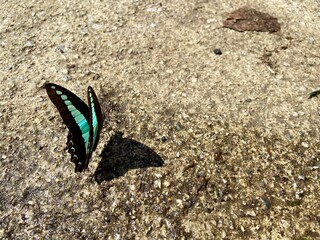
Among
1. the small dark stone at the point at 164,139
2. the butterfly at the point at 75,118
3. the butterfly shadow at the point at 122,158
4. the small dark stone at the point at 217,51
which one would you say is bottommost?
the small dark stone at the point at 164,139

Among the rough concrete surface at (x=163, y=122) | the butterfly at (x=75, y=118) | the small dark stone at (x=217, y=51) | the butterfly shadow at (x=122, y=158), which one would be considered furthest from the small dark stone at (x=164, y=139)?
the small dark stone at (x=217, y=51)

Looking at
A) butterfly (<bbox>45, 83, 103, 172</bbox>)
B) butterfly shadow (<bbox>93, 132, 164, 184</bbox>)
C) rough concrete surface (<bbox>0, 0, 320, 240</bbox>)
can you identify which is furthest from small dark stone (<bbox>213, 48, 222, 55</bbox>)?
butterfly (<bbox>45, 83, 103, 172</bbox>)

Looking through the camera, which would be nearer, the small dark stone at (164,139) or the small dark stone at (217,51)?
the small dark stone at (164,139)

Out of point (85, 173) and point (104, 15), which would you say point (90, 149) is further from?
point (104, 15)

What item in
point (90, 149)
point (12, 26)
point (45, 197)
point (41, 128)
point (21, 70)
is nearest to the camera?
point (90, 149)

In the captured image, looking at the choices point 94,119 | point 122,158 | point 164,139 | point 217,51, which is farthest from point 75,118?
point 217,51

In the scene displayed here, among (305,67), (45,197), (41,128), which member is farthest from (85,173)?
(305,67)

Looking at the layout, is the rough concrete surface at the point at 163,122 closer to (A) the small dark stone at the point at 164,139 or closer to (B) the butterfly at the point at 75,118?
(A) the small dark stone at the point at 164,139

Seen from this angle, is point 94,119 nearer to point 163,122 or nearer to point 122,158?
point 122,158
